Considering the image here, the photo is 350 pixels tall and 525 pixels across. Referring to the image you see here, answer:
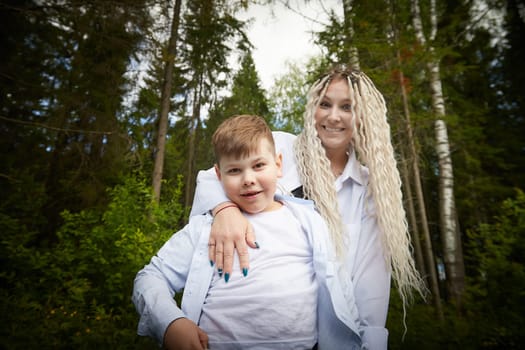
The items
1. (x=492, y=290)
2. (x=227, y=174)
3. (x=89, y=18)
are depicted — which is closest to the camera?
(x=227, y=174)

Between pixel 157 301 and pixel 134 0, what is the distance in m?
5.98

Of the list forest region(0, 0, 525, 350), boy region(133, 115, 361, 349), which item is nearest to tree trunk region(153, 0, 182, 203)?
forest region(0, 0, 525, 350)

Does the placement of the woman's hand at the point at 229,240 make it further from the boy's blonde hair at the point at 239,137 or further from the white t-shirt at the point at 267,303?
the boy's blonde hair at the point at 239,137

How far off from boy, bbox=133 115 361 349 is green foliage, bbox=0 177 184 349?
3.05 metres

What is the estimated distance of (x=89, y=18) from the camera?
4.84 m

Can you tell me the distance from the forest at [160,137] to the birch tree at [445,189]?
3 cm

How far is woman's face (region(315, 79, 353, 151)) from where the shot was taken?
1790mm

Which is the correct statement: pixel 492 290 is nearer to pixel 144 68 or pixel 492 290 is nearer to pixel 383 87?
pixel 383 87

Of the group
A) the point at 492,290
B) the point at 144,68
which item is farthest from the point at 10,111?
the point at 492,290

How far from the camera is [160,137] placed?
287 inches

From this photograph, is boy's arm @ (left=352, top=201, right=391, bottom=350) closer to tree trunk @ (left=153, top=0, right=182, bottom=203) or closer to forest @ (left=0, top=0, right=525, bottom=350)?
forest @ (left=0, top=0, right=525, bottom=350)

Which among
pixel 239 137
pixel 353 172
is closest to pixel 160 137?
pixel 353 172

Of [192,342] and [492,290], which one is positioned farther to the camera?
[492,290]

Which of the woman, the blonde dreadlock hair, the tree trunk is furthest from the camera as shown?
the tree trunk
